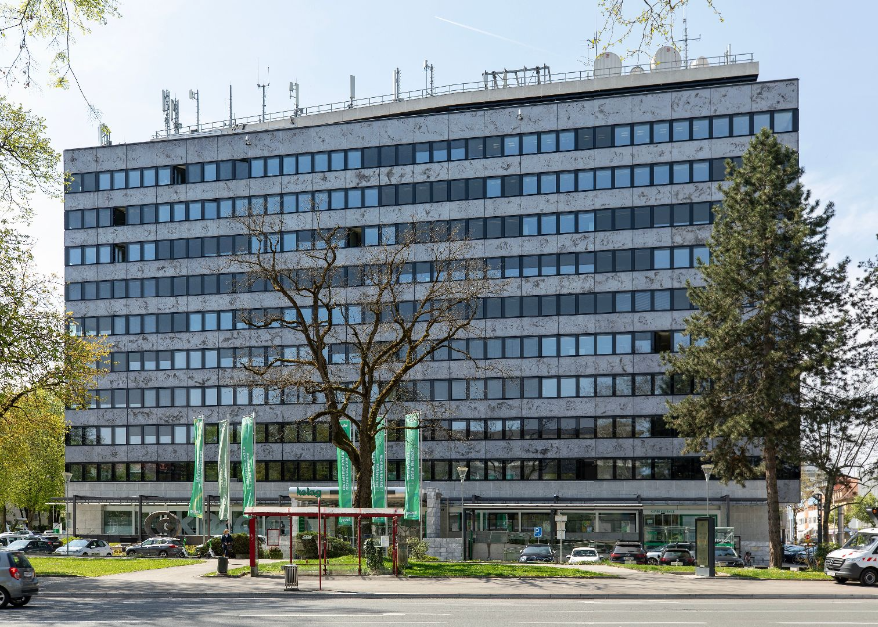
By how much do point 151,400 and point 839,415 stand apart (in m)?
50.7

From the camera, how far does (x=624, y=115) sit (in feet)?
224

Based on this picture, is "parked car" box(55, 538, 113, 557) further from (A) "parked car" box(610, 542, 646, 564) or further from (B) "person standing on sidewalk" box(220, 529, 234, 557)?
(A) "parked car" box(610, 542, 646, 564)

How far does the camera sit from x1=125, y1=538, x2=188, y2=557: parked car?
5559cm

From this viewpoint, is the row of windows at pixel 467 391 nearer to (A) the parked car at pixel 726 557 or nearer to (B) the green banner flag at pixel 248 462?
(B) the green banner flag at pixel 248 462

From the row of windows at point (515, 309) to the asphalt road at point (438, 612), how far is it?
36856 mm

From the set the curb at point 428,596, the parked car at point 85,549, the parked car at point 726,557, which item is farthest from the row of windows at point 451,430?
the curb at point 428,596

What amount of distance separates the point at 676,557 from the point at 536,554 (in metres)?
7.08

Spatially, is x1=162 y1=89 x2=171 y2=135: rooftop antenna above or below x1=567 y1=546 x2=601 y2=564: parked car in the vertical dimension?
above

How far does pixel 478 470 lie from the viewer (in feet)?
230

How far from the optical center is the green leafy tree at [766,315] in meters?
45.5

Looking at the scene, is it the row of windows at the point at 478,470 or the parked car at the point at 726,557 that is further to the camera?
the row of windows at the point at 478,470

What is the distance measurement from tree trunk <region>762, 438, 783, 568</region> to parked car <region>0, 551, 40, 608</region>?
30557 mm

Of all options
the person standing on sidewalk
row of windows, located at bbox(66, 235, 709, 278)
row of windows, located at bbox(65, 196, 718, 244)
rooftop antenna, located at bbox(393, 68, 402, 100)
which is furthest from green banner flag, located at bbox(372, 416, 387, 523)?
rooftop antenna, located at bbox(393, 68, 402, 100)

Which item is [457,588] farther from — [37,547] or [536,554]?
[37,547]
